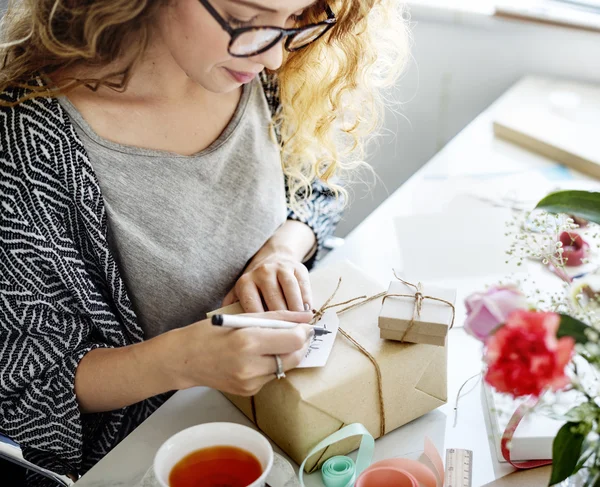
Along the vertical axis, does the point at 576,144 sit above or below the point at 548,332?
below

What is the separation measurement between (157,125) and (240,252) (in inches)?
9.5

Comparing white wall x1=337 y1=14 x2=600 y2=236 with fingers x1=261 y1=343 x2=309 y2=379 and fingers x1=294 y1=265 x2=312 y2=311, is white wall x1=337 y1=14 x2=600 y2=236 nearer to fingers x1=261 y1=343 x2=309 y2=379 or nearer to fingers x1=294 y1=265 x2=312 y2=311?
fingers x1=294 y1=265 x2=312 y2=311

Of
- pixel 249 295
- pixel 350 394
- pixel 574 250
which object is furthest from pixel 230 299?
pixel 574 250

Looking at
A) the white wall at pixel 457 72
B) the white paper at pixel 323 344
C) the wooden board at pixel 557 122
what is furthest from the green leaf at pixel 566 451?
the white wall at pixel 457 72

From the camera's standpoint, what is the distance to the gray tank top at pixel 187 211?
99cm

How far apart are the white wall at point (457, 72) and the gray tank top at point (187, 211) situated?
0.84 metres

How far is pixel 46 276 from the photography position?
Result: 899 millimetres

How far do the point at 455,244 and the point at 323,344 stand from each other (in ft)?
1.53

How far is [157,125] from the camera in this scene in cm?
104

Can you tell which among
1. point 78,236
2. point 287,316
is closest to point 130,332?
point 78,236

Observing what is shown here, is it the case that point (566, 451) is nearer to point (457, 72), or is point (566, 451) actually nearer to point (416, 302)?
point (416, 302)

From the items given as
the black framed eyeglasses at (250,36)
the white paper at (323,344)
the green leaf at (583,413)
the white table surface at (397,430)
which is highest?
the black framed eyeglasses at (250,36)

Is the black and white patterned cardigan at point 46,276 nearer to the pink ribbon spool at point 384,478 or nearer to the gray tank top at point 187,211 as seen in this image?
the gray tank top at point 187,211

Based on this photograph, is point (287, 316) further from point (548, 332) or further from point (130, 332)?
point (548, 332)
